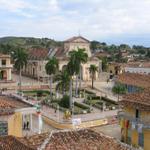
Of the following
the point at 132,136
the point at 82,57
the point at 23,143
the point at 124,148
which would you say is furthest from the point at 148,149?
the point at 82,57

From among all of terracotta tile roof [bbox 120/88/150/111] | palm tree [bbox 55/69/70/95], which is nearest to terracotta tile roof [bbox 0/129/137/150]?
terracotta tile roof [bbox 120/88/150/111]

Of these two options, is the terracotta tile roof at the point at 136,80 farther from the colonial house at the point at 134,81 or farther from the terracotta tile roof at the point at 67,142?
the terracotta tile roof at the point at 67,142

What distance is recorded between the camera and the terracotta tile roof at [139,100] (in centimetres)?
3357

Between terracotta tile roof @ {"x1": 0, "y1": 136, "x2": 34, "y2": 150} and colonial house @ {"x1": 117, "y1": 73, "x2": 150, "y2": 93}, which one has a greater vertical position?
terracotta tile roof @ {"x1": 0, "y1": 136, "x2": 34, "y2": 150}

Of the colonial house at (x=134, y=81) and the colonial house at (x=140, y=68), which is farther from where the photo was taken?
the colonial house at (x=140, y=68)

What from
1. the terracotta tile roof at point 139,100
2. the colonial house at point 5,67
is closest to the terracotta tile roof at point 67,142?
the terracotta tile roof at point 139,100

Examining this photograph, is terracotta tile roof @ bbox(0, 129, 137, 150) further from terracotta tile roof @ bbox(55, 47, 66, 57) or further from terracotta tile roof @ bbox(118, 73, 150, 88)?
terracotta tile roof @ bbox(55, 47, 66, 57)

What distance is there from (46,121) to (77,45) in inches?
1768

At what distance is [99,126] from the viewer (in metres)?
43.8

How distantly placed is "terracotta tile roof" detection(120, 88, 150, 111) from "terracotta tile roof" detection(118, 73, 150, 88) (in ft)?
75.0

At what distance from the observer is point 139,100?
34.5 metres

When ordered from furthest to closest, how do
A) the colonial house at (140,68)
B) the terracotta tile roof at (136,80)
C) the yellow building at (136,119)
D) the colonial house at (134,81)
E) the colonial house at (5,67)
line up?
the colonial house at (140,68), the colonial house at (5,67), the colonial house at (134,81), the terracotta tile roof at (136,80), the yellow building at (136,119)

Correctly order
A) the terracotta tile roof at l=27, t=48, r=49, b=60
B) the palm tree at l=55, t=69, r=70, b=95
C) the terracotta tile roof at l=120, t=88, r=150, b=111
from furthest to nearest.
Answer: the terracotta tile roof at l=27, t=48, r=49, b=60 → the palm tree at l=55, t=69, r=70, b=95 → the terracotta tile roof at l=120, t=88, r=150, b=111

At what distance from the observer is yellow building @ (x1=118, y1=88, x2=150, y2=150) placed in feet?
109
